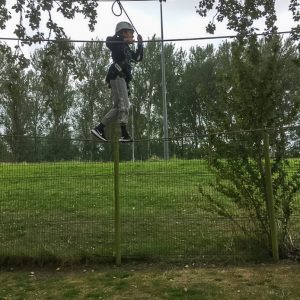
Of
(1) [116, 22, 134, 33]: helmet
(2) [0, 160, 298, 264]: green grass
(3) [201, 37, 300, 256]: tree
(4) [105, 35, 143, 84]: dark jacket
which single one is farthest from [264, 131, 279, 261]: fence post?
(1) [116, 22, 134, 33]: helmet

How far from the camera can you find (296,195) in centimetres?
736

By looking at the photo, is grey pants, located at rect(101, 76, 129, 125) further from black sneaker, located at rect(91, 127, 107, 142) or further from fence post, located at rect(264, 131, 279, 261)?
fence post, located at rect(264, 131, 279, 261)

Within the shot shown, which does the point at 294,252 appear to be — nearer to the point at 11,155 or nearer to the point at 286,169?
the point at 286,169

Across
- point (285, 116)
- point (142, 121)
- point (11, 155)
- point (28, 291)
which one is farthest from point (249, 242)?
point (142, 121)

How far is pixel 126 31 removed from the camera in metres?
6.11

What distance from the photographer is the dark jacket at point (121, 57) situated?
20.5ft

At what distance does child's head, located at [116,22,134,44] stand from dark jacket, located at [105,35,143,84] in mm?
55

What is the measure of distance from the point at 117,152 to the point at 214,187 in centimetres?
152

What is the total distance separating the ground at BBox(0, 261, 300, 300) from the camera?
235 inches

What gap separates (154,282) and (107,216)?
1.70 meters

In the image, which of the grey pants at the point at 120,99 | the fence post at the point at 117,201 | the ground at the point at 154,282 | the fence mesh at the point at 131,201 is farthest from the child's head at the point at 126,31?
the ground at the point at 154,282

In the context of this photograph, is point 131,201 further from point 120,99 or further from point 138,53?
point 138,53

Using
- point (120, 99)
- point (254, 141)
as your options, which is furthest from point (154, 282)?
point (254, 141)

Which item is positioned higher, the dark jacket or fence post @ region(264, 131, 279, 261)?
the dark jacket
